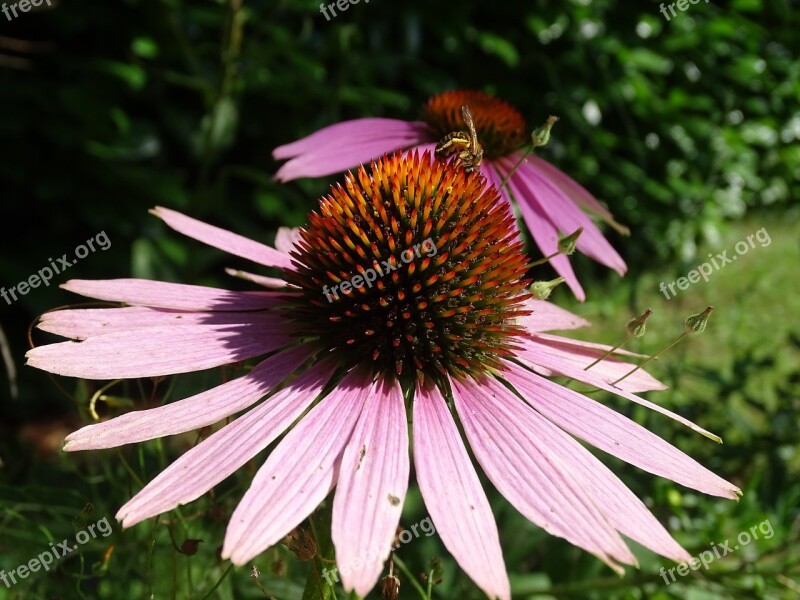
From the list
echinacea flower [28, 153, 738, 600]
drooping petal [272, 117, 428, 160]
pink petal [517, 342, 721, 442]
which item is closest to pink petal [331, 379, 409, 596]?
echinacea flower [28, 153, 738, 600]

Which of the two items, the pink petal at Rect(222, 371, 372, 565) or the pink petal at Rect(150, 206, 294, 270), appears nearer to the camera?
the pink petal at Rect(222, 371, 372, 565)

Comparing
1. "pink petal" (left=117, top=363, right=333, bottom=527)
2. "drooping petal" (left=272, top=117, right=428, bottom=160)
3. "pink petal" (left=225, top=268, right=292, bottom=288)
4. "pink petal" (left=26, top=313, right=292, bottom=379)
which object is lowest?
"pink petal" (left=117, top=363, right=333, bottom=527)

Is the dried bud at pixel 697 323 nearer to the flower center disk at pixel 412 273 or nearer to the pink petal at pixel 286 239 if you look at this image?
the flower center disk at pixel 412 273

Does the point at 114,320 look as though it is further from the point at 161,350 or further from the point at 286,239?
the point at 286,239

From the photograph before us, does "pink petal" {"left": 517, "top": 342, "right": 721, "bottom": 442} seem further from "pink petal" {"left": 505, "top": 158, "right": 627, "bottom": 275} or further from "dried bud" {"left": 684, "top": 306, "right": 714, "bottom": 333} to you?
"pink petal" {"left": 505, "top": 158, "right": 627, "bottom": 275}

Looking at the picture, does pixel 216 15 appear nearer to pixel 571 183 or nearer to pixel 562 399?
pixel 571 183

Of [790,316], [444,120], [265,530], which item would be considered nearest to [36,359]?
[265,530]
